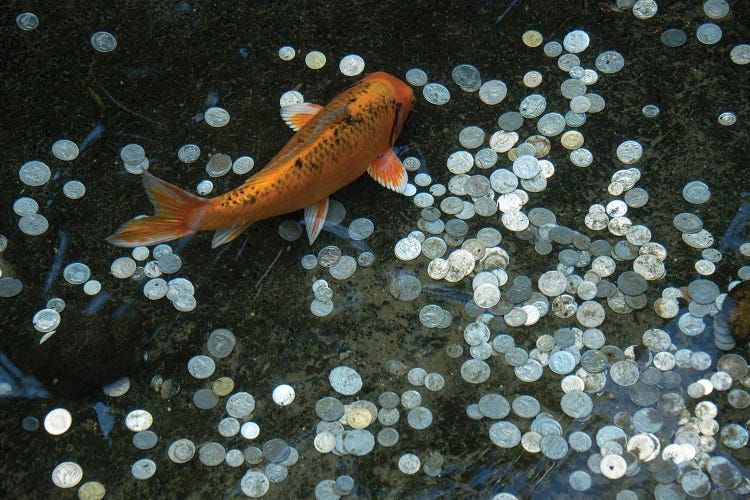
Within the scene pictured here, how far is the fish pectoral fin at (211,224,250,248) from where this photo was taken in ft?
7.66

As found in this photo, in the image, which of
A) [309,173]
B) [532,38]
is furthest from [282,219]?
[532,38]

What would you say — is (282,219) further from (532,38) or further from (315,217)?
(532,38)

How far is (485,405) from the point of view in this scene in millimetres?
2225

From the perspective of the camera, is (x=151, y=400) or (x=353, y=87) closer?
(x=151, y=400)

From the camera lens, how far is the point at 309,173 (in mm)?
2299

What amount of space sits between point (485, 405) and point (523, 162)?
2.76 ft

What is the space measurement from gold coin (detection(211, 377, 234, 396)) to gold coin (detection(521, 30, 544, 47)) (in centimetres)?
160

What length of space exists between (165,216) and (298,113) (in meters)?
0.63

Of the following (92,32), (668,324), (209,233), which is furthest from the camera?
(92,32)

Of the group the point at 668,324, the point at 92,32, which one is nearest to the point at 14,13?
the point at 92,32

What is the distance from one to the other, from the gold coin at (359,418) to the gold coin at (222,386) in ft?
1.19

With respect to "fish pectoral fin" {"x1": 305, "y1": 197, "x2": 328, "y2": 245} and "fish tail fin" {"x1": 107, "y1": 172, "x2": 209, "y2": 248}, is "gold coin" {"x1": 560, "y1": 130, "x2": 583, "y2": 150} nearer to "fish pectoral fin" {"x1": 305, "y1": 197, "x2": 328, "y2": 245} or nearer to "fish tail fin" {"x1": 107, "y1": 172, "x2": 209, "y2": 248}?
"fish pectoral fin" {"x1": 305, "y1": 197, "x2": 328, "y2": 245}

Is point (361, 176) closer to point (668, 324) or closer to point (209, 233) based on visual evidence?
point (209, 233)

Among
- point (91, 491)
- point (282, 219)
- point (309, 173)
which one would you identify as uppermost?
point (309, 173)
